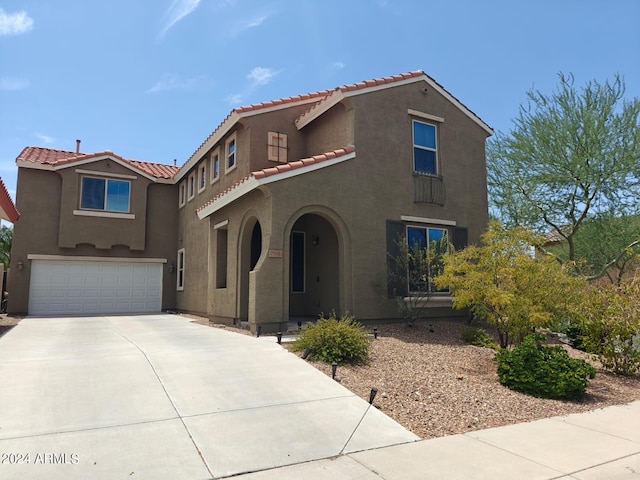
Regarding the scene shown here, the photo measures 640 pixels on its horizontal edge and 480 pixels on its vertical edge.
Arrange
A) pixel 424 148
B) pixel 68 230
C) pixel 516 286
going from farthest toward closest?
1. pixel 68 230
2. pixel 424 148
3. pixel 516 286

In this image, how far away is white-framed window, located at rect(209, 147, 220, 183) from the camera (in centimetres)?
1689

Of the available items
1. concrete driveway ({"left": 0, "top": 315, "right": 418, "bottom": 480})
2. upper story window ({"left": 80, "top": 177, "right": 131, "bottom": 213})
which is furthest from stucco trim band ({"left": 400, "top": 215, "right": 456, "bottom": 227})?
upper story window ({"left": 80, "top": 177, "right": 131, "bottom": 213})

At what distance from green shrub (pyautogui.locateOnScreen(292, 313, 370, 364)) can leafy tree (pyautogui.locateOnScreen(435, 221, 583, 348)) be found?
2.58 meters

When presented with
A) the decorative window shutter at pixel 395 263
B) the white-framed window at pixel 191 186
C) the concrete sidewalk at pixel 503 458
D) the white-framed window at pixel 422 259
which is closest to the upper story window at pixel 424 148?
the white-framed window at pixel 422 259

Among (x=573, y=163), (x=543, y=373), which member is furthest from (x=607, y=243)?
(x=543, y=373)

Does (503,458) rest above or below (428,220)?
below

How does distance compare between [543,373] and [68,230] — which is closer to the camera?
[543,373]

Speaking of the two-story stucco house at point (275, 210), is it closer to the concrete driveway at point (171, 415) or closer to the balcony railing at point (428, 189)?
the balcony railing at point (428, 189)

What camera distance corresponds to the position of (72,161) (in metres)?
19.6

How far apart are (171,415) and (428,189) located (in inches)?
405

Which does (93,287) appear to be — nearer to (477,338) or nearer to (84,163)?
(84,163)

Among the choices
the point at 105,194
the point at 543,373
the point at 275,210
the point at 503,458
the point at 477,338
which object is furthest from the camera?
the point at 105,194

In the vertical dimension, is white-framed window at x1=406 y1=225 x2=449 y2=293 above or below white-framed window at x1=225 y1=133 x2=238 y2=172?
below

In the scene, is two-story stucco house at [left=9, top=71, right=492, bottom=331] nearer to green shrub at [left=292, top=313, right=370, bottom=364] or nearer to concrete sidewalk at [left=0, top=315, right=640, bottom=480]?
green shrub at [left=292, top=313, right=370, bottom=364]
